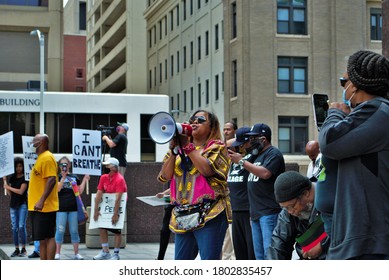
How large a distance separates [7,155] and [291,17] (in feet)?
102

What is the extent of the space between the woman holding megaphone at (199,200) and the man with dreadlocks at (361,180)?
7.04ft

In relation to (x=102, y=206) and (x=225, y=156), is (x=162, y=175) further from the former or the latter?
(x=102, y=206)

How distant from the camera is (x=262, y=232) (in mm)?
7055

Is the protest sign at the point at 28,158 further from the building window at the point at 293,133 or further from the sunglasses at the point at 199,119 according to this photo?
the building window at the point at 293,133

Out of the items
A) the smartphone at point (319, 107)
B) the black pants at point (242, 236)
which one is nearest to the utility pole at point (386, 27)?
the black pants at point (242, 236)

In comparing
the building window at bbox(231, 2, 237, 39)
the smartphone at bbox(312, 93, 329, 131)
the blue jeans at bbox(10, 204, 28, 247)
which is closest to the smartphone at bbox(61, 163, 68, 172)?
the blue jeans at bbox(10, 204, 28, 247)

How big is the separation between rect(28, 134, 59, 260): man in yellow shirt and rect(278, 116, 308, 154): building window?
32.0 meters

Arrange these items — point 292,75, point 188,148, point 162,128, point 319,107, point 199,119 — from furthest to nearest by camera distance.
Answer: point 292,75 < point 199,119 < point 188,148 < point 162,128 < point 319,107

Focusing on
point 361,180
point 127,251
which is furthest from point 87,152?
point 361,180

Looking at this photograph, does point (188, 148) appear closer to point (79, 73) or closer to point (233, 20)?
point (233, 20)

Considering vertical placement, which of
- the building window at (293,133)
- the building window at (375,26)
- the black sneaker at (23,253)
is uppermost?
the building window at (375,26)

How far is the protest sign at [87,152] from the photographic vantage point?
12367 mm

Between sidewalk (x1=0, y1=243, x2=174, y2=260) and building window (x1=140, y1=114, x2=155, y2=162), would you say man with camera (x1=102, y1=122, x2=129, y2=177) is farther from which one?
building window (x1=140, y1=114, x2=155, y2=162)

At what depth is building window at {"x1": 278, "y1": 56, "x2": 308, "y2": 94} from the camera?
4078 centimetres
